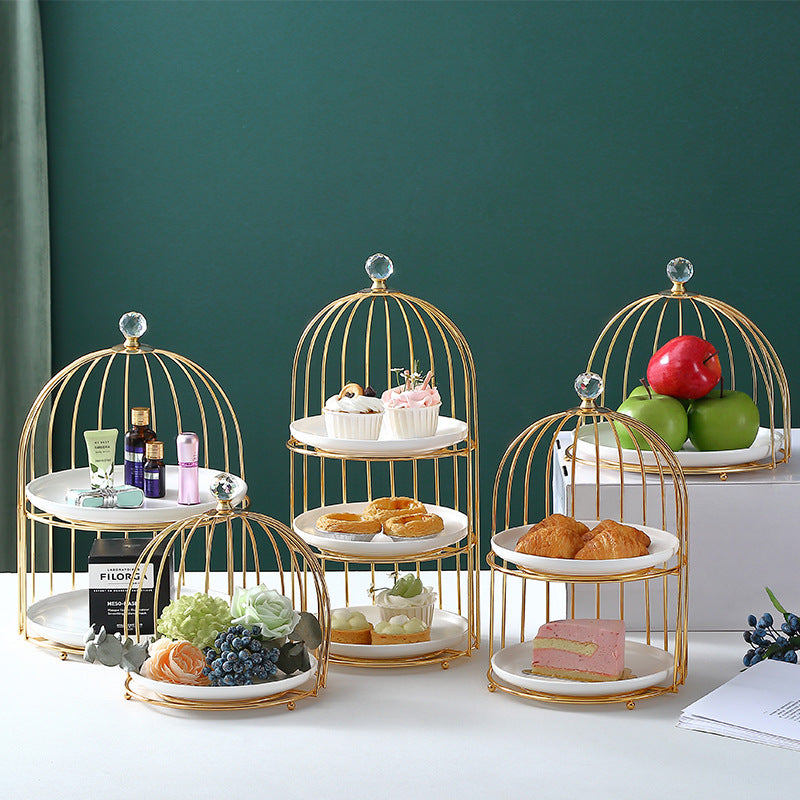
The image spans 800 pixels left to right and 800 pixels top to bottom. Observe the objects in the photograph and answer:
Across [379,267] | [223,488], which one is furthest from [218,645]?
[379,267]

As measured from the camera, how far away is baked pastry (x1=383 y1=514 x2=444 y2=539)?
1755mm

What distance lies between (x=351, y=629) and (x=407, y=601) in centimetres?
10

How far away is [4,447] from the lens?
332 cm

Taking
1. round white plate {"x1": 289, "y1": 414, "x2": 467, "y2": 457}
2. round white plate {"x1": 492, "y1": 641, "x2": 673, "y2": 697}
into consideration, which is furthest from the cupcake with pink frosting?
round white plate {"x1": 492, "y1": 641, "x2": 673, "y2": 697}

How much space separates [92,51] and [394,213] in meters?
1.04

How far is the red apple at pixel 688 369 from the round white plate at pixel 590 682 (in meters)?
0.44

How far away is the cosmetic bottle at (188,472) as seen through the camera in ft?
6.07

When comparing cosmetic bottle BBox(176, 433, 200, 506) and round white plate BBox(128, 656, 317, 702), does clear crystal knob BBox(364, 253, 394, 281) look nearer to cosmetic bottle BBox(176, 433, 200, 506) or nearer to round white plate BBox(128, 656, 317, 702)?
cosmetic bottle BBox(176, 433, 200, 506)

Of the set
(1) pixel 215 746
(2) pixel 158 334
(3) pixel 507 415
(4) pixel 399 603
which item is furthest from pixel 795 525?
(2) pixel 158 334

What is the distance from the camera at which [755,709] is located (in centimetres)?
150

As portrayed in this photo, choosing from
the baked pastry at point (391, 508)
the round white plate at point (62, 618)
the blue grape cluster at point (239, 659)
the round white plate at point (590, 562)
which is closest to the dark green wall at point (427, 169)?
the round white plate at point (62, 618)

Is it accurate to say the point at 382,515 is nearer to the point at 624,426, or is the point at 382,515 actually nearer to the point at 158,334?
the point at 624,426

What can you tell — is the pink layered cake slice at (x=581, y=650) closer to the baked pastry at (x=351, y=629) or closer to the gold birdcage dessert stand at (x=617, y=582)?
the gold birdcage dessert stand at (x=617, y=582)

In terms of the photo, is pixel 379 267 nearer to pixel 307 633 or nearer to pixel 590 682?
pixel 307 633
